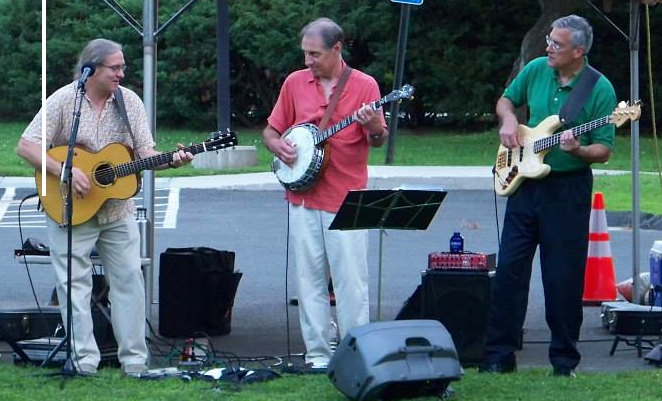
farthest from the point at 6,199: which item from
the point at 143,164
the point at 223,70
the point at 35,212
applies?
the point at 143,164

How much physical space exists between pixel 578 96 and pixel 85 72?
2.49m

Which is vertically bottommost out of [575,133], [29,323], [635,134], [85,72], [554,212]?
[29,323]

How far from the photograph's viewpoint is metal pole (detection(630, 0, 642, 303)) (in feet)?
26.8

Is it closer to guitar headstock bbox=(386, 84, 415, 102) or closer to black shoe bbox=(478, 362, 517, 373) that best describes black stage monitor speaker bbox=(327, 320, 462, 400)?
black shoe bbox=(478, 362, 517, 373)

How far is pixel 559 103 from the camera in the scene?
259 inches

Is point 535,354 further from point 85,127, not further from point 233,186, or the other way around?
point 233,186

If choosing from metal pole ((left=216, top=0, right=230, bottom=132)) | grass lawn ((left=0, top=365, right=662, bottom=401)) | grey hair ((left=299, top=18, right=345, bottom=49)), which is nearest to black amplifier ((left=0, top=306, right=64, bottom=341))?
grass lawn ((left=0, top=365, right=662, bottom=401))

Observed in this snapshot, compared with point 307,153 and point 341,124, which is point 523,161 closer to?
point 341,124

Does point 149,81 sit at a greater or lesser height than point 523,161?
greater

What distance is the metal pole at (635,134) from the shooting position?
8.18m

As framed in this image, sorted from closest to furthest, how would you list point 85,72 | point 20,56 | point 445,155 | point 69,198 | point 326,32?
point 69,198, point 85,72, point 326,32, point 445,155, point 20,56

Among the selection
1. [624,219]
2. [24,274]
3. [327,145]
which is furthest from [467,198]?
[327,145]

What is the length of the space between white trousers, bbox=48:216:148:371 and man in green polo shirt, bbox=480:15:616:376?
1875 mm

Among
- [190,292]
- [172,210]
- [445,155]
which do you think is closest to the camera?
[190,292]
